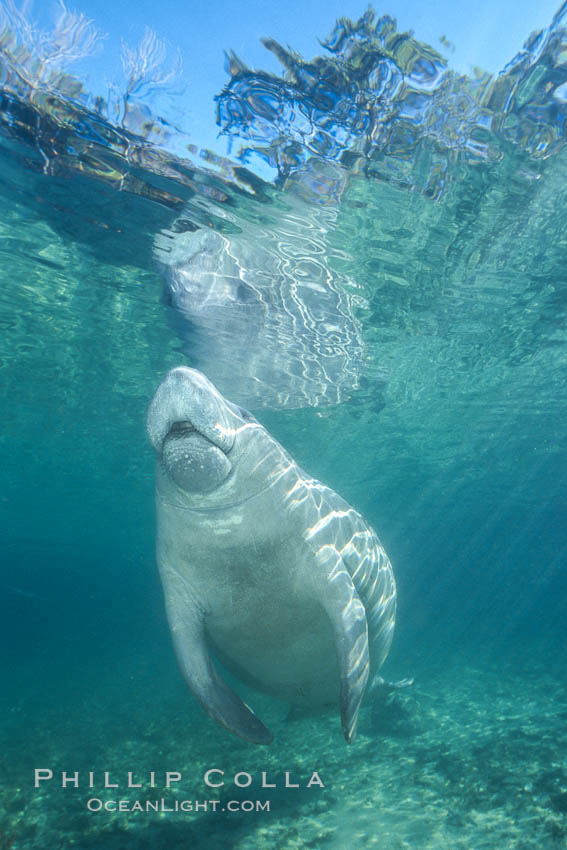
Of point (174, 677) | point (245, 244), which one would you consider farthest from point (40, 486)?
point (245, 244)

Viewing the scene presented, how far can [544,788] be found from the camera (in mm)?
4547

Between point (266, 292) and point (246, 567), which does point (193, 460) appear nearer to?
point (246, 567)

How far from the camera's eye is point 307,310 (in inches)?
387

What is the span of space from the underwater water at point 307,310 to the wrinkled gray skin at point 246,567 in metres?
1.59

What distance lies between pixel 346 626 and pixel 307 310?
7.05 m

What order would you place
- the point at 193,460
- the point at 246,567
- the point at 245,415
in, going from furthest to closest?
the point at 245,415
the point at 246,567
the point at 193,460

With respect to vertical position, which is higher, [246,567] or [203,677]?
[246,567]

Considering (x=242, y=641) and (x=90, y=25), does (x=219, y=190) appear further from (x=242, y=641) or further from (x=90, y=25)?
(x=242, y=641)

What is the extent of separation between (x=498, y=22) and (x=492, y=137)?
49.9 inches

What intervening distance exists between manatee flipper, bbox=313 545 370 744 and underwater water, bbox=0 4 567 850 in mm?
1405

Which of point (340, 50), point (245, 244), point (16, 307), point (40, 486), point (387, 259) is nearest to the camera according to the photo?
point (340, 50)

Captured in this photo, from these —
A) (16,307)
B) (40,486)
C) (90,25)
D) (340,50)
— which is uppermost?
(340,50)

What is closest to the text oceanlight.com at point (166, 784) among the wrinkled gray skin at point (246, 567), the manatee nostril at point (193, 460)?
the wrinkled gray skin at point (246, 567)

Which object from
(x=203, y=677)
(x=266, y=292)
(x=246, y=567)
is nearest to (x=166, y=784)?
(x=203, y=677)
